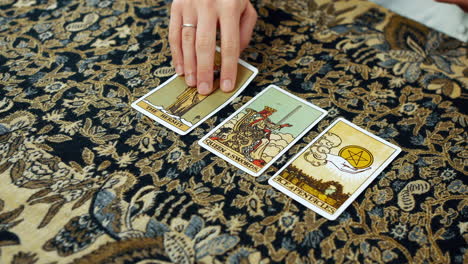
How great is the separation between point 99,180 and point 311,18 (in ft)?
2.56

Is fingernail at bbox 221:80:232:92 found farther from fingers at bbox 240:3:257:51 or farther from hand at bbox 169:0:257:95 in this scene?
fingers at bbox 240:3:257:51

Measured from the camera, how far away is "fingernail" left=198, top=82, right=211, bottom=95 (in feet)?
3.53

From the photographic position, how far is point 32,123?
1.03m

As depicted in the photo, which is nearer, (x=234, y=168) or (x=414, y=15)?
(x=234, y=168)

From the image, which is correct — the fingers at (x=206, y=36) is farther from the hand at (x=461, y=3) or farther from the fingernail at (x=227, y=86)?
the hand at (x=461, y=3)

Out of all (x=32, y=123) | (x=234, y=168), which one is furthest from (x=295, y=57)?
(x=32, y=123)

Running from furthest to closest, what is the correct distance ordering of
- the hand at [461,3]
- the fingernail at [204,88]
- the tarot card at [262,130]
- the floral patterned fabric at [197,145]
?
the hand at [461,3], the fingernail at [204,88], the tarot card at [262,130], the floral patterned fabric at [197,145]

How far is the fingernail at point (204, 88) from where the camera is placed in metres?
1.08

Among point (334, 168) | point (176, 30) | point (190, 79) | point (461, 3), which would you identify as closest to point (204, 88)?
point (190, 79)

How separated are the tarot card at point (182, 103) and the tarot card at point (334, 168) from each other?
0.76ft

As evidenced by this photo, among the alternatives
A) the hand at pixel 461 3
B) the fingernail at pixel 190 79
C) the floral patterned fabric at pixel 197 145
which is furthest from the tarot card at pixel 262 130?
the hand at pixel 461 3

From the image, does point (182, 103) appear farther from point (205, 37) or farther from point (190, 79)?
point (205, 37)

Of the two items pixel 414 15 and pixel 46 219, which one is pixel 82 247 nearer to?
pixel 46 219

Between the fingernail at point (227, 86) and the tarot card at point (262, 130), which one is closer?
the tarot card at point (262, 130)
